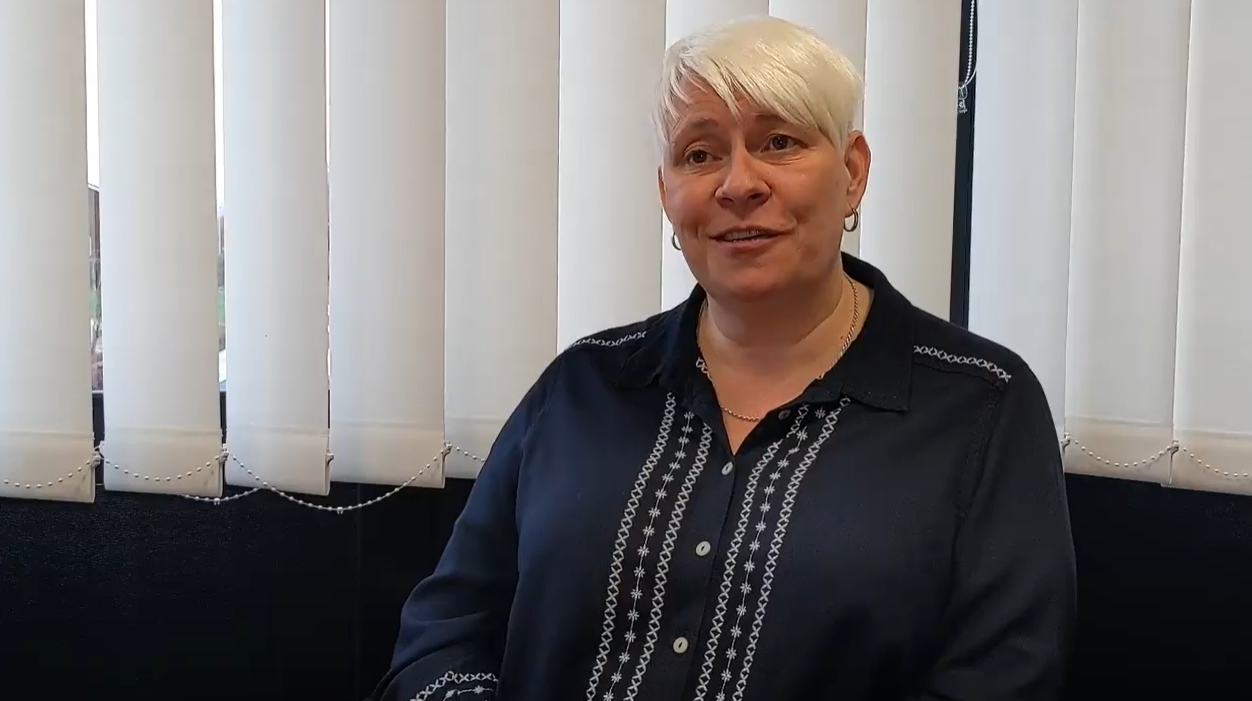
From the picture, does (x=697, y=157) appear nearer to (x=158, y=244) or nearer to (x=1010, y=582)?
(x=1010, y=582)

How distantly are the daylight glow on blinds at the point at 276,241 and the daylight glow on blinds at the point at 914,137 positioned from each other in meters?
0.62

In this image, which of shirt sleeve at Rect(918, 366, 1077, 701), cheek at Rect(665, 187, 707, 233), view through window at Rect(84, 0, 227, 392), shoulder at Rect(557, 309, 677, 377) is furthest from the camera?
view through window at Rect(84, 0, 227, 392)

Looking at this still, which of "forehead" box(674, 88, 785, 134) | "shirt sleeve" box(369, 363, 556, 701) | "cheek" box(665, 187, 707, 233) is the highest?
"forehead" box(674, 88, 785, 134)

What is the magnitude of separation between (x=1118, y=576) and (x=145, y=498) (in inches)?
44.3

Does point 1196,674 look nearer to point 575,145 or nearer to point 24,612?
point 575,145

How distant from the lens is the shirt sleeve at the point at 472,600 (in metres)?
0.99

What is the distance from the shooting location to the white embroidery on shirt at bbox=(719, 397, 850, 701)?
0.86 meters

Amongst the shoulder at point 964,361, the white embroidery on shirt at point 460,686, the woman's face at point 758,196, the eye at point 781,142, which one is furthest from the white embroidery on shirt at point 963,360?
the white embroidery on shirt at point 460,686

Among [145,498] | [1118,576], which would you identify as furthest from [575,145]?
[1118,576]

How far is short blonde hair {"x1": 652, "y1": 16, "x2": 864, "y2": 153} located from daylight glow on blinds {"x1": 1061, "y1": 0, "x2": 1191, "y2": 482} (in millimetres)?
345

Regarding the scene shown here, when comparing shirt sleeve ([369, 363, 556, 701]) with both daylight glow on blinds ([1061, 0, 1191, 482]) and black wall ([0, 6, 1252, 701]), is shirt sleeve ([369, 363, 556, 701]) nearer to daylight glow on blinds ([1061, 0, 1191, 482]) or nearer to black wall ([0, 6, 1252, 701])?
black wall ([0, 6, 1252, 701])

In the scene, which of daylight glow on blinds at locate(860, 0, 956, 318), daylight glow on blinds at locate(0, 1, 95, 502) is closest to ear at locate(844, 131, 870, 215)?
daylight glow on blinds at locate(860, 0, 956, 318)

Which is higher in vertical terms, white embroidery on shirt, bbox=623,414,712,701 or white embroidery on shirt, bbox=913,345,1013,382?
white embroidery on shirt, bbox=913,345,1013,382

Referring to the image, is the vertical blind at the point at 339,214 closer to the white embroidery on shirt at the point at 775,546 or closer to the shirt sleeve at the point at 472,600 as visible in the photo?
the shirt sleeve at the point at 472,600
